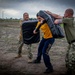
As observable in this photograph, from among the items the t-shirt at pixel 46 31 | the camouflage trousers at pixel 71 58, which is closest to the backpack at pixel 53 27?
the t-shirt at pixel 46 31

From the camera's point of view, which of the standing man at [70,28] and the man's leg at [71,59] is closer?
the standing man at [70,28]

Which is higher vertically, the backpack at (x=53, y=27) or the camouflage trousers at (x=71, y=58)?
the backpack at (x=53, y=27)

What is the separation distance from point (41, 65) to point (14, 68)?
0.99 metres

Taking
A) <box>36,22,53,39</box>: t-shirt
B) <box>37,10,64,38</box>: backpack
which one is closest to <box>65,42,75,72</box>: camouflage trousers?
<box>37,10,64,38</box>: backpack

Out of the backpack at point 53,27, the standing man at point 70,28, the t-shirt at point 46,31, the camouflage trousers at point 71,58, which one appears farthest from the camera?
the t-shirt at point 46,31

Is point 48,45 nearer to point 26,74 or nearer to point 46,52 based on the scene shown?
point 46,52

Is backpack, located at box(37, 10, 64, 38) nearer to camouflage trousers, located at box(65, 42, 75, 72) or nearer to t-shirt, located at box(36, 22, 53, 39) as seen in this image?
t-shirt, located at box(36, 22, 53, 39)

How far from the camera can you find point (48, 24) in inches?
329

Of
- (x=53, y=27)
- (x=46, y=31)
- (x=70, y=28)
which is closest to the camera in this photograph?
(x=70, y=28)

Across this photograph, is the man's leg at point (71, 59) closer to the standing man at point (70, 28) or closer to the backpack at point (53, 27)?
the standing man at point (70, 28)

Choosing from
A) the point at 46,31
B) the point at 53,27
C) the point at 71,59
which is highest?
the point at 53,27

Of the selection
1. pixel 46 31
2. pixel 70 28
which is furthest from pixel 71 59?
pixel 46 31

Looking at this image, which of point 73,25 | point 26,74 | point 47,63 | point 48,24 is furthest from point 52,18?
point 26,74

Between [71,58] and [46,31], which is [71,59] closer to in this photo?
[71,58]
